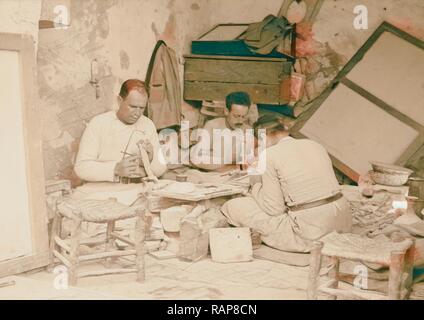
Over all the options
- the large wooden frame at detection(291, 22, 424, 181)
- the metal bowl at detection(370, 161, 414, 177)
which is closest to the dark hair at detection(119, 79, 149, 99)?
the large wooden frame at detection(291, 22, 424, 181)

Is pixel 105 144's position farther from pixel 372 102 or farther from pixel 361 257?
pixel 372 102

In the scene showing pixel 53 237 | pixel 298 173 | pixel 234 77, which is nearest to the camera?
pixel 53 237

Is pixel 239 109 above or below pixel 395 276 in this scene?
above

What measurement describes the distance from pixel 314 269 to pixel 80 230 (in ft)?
5.53

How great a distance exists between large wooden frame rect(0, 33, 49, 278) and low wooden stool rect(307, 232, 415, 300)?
2.02 metres

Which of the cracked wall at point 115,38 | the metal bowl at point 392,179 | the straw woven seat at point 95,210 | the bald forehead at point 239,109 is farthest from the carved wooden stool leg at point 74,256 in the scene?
the metal bowl at point 392,179

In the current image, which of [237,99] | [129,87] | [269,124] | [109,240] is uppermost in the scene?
[129,87]

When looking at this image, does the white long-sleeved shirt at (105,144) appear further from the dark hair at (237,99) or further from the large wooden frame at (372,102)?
the large wooden frame at (372,102)

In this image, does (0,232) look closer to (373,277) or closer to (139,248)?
(139,248)

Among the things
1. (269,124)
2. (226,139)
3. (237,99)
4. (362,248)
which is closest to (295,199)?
(269,124)

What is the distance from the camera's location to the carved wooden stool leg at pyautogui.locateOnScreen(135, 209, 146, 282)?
436 cm

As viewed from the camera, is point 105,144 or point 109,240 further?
point 105,144

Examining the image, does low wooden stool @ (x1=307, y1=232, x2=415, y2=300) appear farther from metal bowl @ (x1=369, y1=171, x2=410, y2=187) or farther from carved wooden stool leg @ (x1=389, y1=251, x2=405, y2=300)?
metal bowl @ (x1=369, y1=171, x2=410, y2=187)

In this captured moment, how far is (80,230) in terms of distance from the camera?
4238 mm
